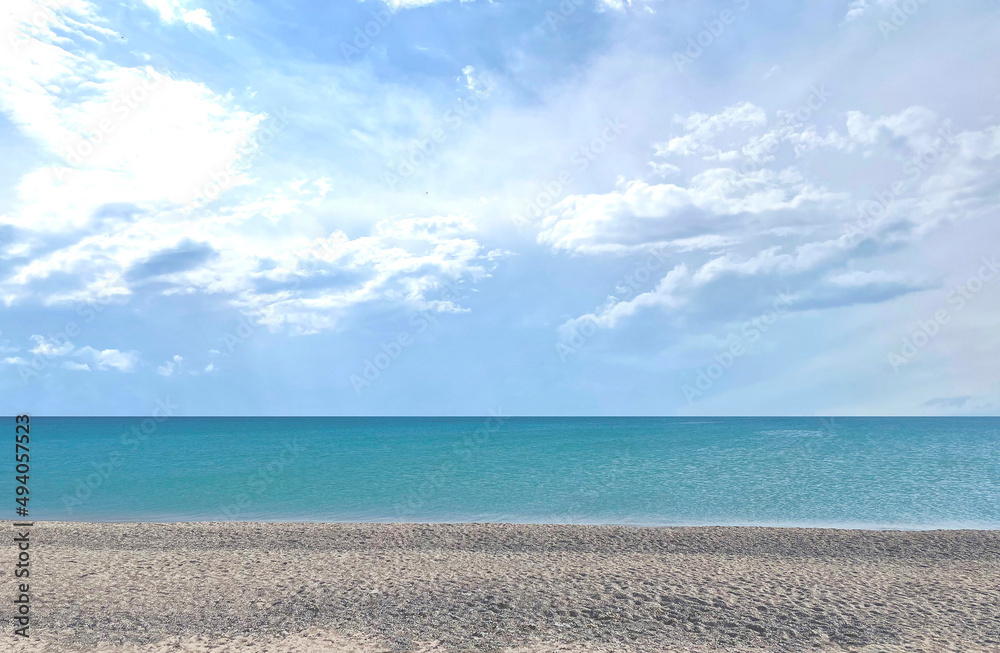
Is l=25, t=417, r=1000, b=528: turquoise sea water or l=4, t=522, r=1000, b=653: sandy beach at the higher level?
l=4, t=522, r=1000, b=653: sandy beach

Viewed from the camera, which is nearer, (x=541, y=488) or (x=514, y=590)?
(x=514, y=590)

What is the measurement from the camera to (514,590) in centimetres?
1257

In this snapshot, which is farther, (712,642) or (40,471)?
(40,471)

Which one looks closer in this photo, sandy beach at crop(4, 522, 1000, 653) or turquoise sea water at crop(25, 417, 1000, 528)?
sandy beach at crop(4, 522, 1000, 653)

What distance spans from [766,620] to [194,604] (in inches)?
409

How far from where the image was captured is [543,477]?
3650 centimetres

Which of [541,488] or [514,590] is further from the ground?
[514,590]

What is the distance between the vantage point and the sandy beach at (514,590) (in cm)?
1022

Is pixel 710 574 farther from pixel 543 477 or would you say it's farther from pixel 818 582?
pixel 543 477

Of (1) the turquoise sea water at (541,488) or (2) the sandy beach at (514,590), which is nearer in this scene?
(2) the sandy beach at (514,590)

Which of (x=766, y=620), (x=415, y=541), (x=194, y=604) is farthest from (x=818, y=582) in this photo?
(x=194, y=604)

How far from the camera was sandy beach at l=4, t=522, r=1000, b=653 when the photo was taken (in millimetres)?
10219

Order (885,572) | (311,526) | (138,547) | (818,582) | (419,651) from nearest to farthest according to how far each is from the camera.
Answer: (419,651) → (818,582) → (885,572) → (138,547) → (311,526)

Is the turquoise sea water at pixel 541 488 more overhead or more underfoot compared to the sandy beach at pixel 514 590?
more underfoot
